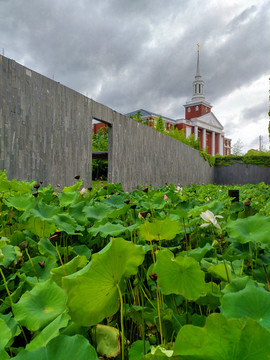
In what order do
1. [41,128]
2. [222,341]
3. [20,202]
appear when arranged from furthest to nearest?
1. [41,128]
2. [20,202]
3. [222,341]

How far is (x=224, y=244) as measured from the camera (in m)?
1.21

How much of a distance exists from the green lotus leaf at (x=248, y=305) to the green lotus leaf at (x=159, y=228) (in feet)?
0.99

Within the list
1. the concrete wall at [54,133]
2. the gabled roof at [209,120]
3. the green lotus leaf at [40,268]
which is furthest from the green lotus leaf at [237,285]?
the gabled roof at [209,120]

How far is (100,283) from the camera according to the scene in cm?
42

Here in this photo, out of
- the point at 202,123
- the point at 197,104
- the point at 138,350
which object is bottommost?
the point at 138,350

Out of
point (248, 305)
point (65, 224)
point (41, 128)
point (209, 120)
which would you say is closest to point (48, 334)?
point (248, 305)

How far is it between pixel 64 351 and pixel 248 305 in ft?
0.86

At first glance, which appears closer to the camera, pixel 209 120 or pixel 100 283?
pixel 100 283

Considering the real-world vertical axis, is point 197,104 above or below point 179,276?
above

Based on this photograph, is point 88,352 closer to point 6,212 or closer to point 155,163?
point 6,212

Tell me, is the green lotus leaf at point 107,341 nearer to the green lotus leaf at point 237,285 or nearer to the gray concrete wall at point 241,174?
the green lotus leaf at point 237,285

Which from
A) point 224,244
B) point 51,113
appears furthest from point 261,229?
point 51,113

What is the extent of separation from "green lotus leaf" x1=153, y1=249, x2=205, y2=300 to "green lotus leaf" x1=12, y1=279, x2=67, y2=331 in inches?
6.7

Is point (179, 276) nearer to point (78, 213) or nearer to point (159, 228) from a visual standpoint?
point (159, 228)
